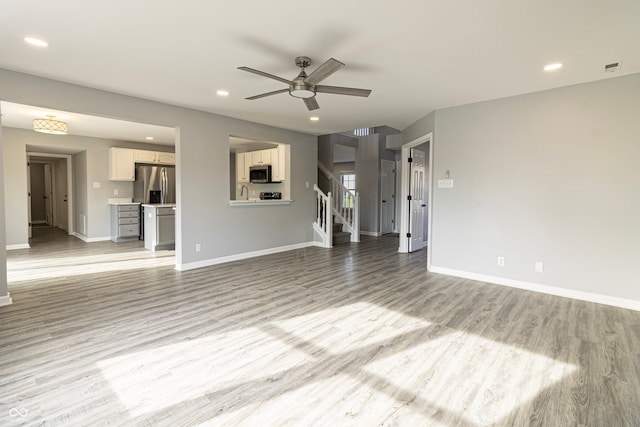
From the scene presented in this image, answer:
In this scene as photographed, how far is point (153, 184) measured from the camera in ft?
26.1

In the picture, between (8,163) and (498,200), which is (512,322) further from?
(8,163)

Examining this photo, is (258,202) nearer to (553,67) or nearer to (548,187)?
(548,187)

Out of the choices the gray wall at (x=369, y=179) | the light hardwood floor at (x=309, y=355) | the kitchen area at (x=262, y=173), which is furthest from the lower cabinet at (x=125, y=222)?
the gray wall at (x=369, y=179)

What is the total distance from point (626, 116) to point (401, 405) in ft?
12.8

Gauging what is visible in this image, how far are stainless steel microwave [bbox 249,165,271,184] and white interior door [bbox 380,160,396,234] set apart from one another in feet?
11.6

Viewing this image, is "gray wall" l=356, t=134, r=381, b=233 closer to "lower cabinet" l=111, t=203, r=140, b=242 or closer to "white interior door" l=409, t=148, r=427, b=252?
"white interior door" l=409, t=148, r=427, b=252

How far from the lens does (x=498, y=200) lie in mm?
4281

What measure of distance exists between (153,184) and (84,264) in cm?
312

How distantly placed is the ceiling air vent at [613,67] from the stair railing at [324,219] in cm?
474

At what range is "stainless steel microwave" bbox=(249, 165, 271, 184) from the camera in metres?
6.95

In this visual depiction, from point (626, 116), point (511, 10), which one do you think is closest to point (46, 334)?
point (511, 10)

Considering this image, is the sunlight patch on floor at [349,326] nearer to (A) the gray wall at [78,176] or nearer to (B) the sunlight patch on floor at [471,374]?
(B) the sunlight patch on floor at [471,374]

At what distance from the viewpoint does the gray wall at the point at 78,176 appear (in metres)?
6.54

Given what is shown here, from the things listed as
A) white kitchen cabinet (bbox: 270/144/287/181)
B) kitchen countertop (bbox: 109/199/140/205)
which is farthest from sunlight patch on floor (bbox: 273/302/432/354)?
kitchen countertop (bbox: 109/199/140/205)
